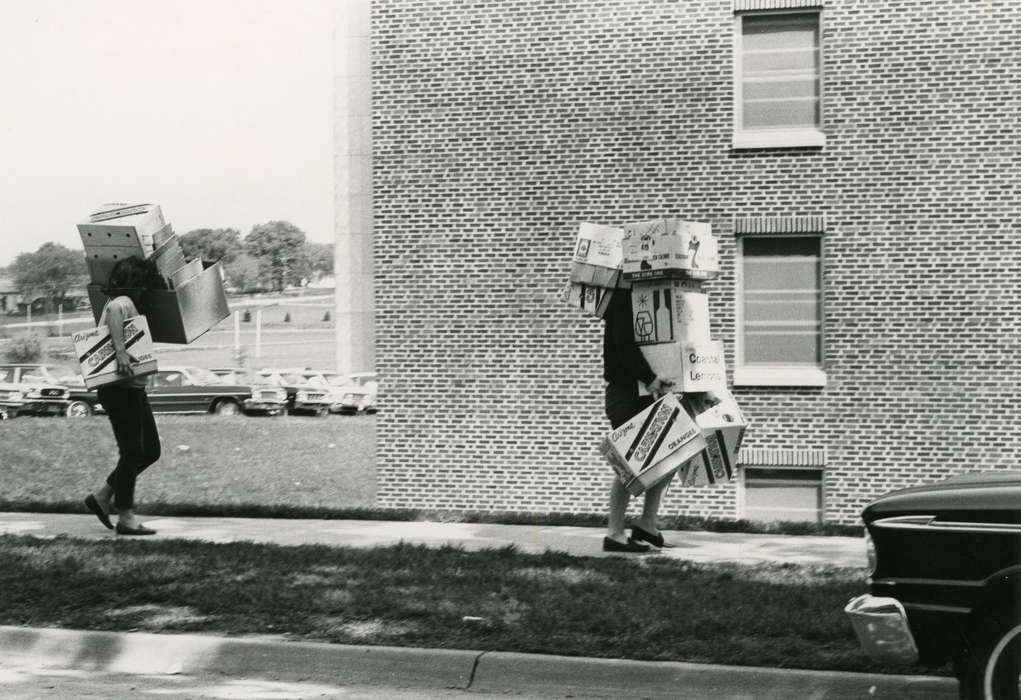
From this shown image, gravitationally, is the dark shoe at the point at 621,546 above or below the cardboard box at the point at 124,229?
below

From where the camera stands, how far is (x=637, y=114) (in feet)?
51.2

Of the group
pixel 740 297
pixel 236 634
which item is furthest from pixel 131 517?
pixel 740 297

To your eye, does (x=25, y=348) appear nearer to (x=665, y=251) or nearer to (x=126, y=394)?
(x=126, y=394)

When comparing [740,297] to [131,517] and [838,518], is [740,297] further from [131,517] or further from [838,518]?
[131,517]

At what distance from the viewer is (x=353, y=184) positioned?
87.6 ft

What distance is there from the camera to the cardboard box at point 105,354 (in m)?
9.12

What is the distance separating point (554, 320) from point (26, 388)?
20.8 m

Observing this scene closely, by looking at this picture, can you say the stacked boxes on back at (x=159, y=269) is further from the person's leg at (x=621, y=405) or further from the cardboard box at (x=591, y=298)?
the person's leg at (x=621, y=405)

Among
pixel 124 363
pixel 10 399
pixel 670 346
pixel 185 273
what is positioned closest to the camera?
pixel 670 346

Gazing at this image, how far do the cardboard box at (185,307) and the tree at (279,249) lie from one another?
17229 millimetres

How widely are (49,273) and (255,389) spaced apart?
6.28 meters

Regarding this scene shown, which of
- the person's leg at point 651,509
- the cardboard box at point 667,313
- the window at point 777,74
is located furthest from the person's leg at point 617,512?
the window at point 777,74

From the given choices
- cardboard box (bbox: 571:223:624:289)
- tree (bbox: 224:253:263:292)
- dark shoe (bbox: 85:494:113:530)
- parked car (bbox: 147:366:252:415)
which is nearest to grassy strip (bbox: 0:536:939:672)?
dark shoe (bbox: 85:494:113:530)

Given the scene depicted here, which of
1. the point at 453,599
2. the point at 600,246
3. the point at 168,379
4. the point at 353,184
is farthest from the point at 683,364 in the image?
the point at 168,379
